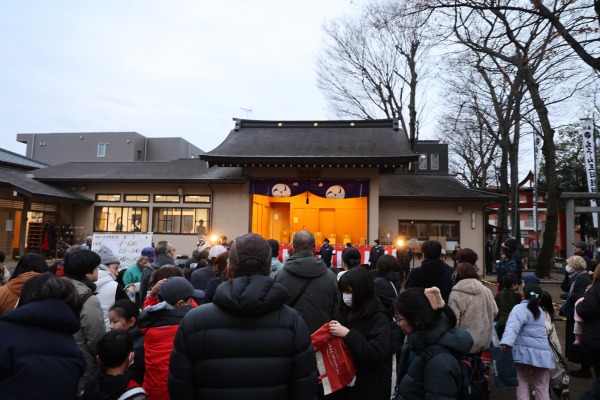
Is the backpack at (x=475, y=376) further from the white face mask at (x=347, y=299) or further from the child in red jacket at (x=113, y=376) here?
the child in red jacket at (x=113, y=376)

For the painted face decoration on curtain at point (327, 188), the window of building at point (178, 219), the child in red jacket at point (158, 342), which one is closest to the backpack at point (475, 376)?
the child in red jacket at point (158, 342)

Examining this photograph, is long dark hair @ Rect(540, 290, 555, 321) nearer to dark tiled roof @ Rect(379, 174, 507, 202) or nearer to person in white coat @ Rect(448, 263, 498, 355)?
person in white coat @ Rect(448, 263, 498, 355)

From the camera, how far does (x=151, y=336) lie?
2602 millimetres

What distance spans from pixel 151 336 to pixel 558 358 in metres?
4.05

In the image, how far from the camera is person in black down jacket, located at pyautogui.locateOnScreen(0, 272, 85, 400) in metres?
1.89

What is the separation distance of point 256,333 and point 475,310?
9.26ft

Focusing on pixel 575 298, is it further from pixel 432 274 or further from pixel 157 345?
pixel 157 345

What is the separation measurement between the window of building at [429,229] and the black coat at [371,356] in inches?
550

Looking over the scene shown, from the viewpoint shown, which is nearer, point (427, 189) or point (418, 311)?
point (418, 311)

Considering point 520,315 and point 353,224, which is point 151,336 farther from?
point 353,224

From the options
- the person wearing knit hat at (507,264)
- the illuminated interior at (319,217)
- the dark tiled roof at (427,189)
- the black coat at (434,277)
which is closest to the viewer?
the black coat at (434,277)

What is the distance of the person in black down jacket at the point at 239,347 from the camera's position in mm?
1752

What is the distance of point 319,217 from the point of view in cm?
1897

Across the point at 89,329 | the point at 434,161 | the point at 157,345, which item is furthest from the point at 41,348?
the point at 434,161
